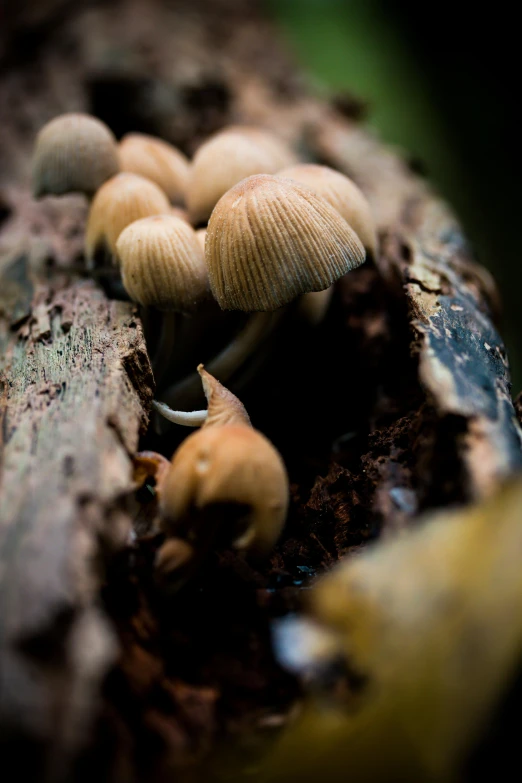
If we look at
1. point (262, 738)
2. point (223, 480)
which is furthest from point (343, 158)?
point (262, 738)

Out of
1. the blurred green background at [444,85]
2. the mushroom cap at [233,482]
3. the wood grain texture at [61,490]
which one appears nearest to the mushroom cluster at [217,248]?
the mushroom cap at [233,482]

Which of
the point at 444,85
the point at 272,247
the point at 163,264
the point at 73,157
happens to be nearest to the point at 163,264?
the point at 163,264

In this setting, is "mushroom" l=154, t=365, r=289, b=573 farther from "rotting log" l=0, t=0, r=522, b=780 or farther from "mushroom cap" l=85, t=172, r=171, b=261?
"mushroom cap" l=85, t=172, r=171, b=261

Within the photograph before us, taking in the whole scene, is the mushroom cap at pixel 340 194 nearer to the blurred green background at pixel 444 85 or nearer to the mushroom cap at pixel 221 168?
the mushroom cap at pixel 221 168

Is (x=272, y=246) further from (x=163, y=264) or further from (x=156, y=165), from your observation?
(x=156, y=165)

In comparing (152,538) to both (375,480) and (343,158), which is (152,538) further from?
(343,158)

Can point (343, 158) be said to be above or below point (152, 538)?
above

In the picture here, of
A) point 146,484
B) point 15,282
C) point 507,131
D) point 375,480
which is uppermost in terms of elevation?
point 507,131
